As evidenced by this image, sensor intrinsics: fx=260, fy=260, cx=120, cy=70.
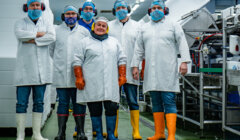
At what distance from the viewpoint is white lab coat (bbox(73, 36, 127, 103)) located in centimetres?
241

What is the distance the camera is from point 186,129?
11.9 feet

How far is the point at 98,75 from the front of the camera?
2.42 m

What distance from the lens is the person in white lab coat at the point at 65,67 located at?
267cm

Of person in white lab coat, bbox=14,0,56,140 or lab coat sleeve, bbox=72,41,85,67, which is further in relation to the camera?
person in white lab coat, bbox=14,0,56,140

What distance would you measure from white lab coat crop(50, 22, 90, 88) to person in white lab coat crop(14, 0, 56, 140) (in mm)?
93

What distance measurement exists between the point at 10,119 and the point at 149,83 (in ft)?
5.44

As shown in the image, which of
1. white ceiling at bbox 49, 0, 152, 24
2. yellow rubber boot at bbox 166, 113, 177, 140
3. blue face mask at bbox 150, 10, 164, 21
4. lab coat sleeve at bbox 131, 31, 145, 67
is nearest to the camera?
yellow rubber boot at bbox 166, 113, 177, 140

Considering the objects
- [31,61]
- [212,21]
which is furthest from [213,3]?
[31,61]

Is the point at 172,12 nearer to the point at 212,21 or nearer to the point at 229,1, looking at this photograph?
the point at 212,21

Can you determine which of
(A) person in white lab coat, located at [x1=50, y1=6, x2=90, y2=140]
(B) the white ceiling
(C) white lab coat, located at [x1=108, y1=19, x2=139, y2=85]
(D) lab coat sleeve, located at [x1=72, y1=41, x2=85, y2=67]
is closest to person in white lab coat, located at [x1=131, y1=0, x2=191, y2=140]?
(C) white lab coat, located at [x1=108, y1=19, x2=139, y2=85]

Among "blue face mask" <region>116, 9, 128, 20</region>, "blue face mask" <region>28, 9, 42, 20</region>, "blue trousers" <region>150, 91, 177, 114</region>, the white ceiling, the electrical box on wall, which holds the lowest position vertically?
"blue trousers" <region>150, 91, 177, 114</region>

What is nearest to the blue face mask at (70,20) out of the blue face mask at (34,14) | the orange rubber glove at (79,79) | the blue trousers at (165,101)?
the blue face mask at (34,14)

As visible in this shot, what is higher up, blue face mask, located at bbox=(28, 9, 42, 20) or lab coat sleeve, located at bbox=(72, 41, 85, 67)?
blue face mask, located at bbox=(28, 9, 42, 20)

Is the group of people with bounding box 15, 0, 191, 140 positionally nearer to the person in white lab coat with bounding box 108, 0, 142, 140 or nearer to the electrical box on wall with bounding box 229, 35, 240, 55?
the person in white lab coat with bounding box 108, 0, 142, 140
